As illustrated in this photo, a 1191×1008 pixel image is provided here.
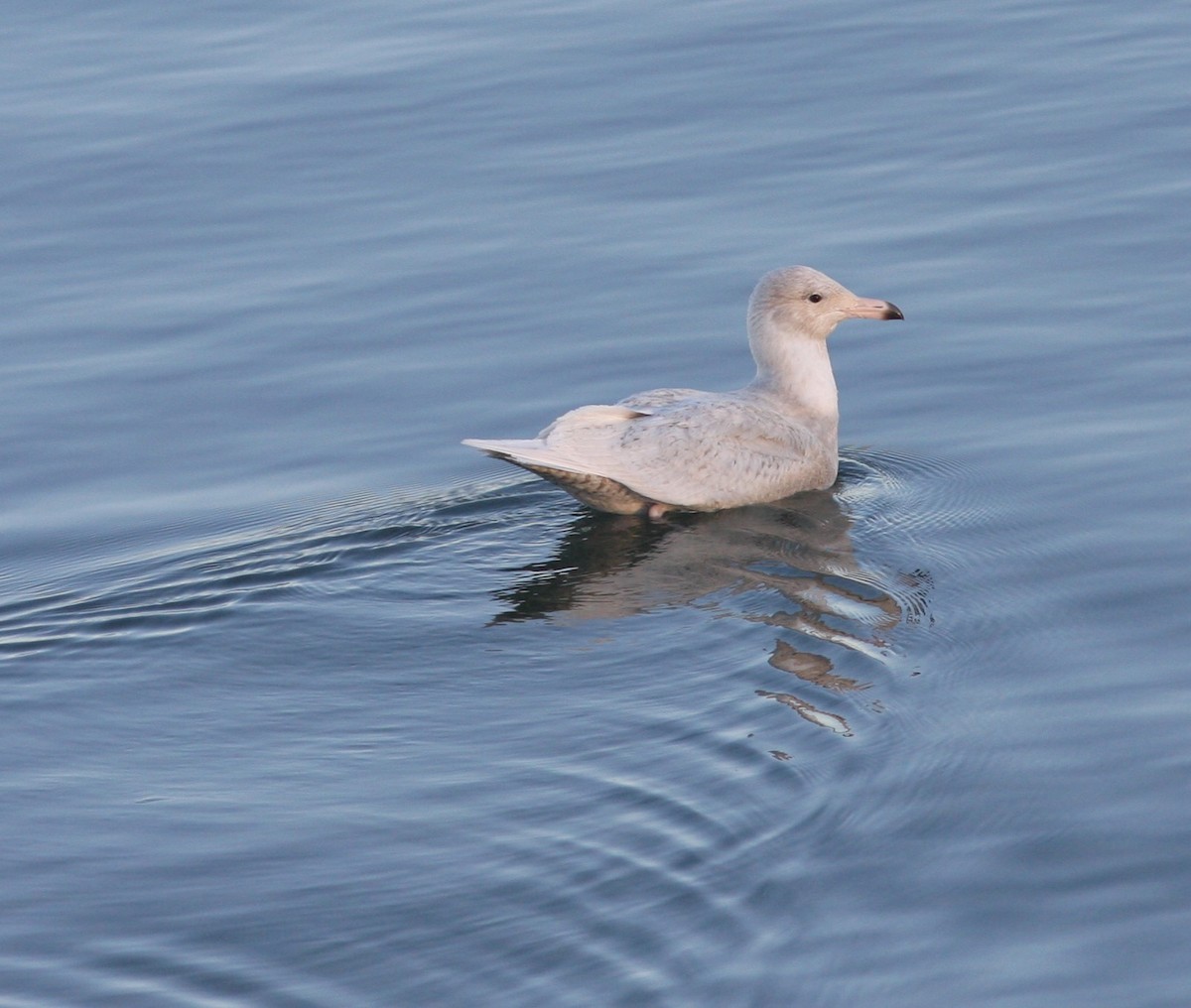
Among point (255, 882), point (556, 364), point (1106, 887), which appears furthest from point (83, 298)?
point (1106, 887)

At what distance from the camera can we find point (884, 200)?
1349 cm

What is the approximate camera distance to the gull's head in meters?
10.8

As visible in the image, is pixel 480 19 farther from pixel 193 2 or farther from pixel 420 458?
pixel 420 458

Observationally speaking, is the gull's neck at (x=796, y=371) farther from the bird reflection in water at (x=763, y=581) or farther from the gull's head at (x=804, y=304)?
the bird reflection in water at (x=763, y=581)

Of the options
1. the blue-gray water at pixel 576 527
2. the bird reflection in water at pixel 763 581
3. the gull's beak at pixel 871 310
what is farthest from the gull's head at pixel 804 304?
the bird reflection in water at pixel 763 581

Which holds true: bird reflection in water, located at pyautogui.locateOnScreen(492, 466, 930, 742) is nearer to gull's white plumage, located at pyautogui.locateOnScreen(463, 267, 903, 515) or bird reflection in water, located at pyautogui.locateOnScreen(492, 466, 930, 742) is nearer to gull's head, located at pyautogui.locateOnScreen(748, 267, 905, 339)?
gull's white plumage, located at pyautogui.locateOnScreen(463, 267, 903, 515)

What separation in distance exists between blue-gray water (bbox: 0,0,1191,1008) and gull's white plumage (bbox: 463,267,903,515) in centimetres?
20

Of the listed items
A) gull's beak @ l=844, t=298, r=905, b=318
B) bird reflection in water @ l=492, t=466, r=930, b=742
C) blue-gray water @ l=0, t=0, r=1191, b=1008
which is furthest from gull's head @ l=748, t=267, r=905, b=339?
bird reflection in water @ l=492, t=466, r=930, b=742

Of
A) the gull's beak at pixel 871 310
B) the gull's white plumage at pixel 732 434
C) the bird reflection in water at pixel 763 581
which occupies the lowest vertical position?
the bird reflection in water at pixel 763 581

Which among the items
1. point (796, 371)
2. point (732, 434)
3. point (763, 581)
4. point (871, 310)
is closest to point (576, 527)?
point (732, 434)

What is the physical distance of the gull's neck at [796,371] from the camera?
1077 centimetres

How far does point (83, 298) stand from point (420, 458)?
10.8ft

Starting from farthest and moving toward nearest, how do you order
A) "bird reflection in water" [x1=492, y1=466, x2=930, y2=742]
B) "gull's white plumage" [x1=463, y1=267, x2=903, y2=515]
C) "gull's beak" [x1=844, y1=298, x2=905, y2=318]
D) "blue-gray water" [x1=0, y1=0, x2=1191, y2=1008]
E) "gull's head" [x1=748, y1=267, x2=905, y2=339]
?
"gull's head" [x1=748, y1=267, x2=905, y2=339] < "gull's beak" [x1=844, y1=298, x2=905, y2=318] < "gull's white plumage" [x1=463, y1=267, x2=903, y2=515] < "bird reflection in water" [x1=492, y1=466, x2=930, y2=742] < "blue-gray water" [x1=0, y1=0, x2=1191, y2=1008]

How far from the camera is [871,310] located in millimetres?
10797
